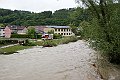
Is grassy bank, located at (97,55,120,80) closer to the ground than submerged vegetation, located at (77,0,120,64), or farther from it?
closer to the ground

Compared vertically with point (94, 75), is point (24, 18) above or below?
above

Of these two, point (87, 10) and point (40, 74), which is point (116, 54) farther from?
point (40, 74)

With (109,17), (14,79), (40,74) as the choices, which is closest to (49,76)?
(40,74)

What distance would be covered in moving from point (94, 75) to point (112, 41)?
4904mm

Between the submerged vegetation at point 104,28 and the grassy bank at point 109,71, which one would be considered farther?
the submerged vegetation at point 104,28

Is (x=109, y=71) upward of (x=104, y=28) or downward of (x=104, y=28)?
downward

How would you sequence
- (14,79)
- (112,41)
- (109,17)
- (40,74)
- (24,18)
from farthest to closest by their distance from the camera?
(24,18)
(109,17)
(112,41)
(40,74)
(14,79)

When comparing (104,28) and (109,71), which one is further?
(104,28)

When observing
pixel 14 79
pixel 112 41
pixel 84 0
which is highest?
pixel 84 0

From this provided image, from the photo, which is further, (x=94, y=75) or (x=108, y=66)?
(x=108, y=66)

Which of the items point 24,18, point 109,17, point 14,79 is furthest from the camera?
point 24,18

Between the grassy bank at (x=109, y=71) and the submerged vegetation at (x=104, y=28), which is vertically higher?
the submerged vegetation at (x=104, y=28)

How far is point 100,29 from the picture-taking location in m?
28.2

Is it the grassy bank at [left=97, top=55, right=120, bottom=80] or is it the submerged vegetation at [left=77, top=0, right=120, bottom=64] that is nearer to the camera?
the grassy bank at [left=97, top=55, right=120, bottom=80]
